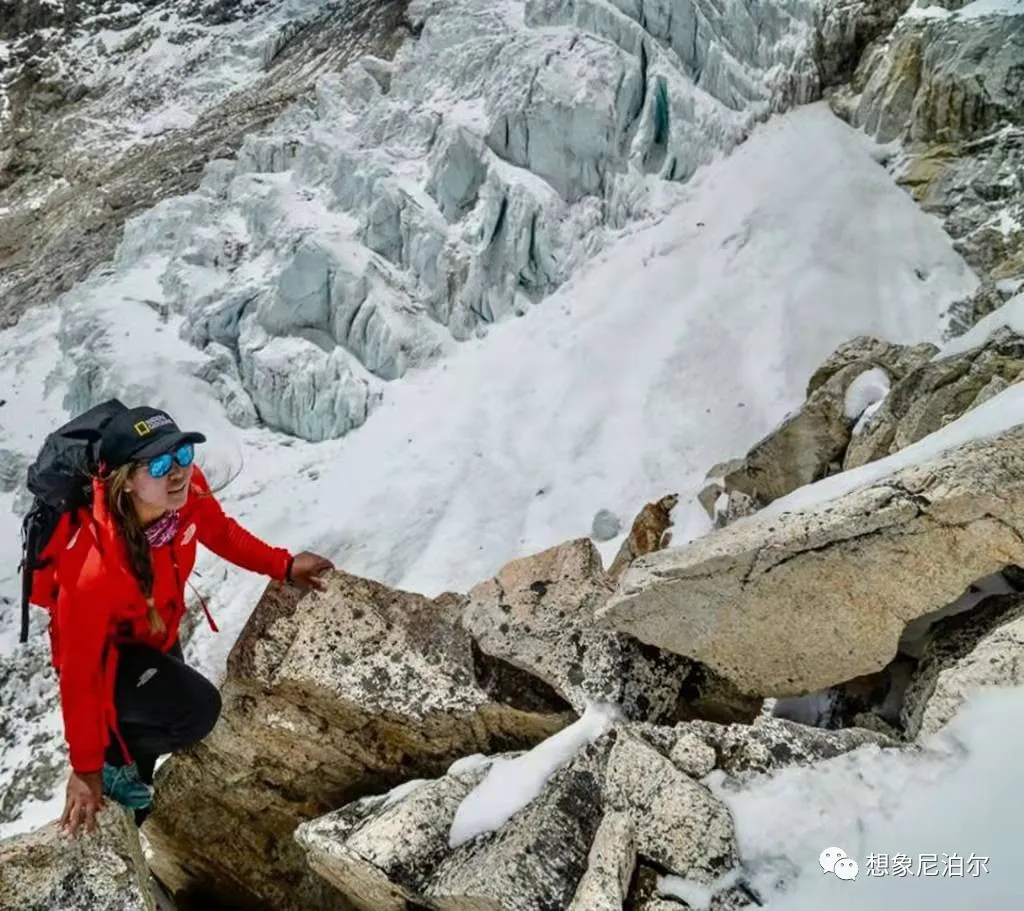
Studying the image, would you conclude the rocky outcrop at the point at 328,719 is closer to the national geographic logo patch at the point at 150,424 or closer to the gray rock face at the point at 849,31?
the national geographic logo patch at the point at 150,424

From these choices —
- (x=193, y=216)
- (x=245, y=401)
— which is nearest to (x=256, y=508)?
(x=245, y=401)

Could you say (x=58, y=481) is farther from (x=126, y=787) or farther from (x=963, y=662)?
(x=963, y=662)

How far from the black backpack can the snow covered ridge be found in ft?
41.1

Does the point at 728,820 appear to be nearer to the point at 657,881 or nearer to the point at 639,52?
the point at 657,881

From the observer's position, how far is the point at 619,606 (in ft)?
14.5

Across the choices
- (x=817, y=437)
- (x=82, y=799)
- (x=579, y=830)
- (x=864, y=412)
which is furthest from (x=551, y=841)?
(x=864, y=412)

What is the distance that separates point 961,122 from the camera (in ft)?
49.6

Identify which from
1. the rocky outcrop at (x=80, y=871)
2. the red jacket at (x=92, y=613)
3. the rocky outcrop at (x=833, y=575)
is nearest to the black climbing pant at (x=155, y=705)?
the red jacket at (x=92, y=613)

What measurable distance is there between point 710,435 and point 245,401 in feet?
33.1

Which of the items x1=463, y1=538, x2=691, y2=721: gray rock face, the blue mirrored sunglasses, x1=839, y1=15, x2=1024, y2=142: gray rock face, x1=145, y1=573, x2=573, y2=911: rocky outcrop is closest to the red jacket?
the blue mirrored sunglasses

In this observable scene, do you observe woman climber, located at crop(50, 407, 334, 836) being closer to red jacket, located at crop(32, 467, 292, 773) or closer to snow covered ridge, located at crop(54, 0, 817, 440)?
red jacket, located at crop(32, 467, 292, 773)

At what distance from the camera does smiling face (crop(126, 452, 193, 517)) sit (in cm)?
320

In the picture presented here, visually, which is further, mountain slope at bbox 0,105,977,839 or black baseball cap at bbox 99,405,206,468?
mountain slope at bbox 0,105,977,839

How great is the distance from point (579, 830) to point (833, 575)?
1842 mm
